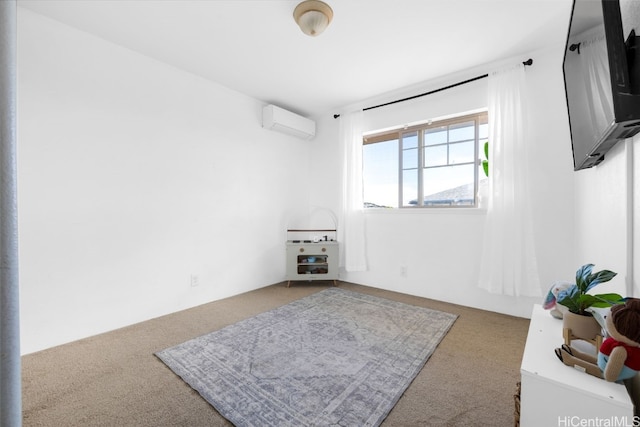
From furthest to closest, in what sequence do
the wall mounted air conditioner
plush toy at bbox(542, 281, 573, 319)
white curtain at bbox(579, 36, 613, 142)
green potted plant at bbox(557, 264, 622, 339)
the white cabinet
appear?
1. the wall mounted air conditioner
2. plush toy at bbox(542, 281, 573, 319)
3. green potted plant at bbox(557, 264, 622, 339)
4. white curtain at bbox(579, 36, 613, 142)
5. the white cabinet

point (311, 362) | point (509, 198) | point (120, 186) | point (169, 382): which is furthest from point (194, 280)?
point (509, 198)

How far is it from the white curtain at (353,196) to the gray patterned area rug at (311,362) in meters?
0.91

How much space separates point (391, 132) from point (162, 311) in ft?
10.6

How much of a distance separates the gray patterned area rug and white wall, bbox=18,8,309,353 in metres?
0.85

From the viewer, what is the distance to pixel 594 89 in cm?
109

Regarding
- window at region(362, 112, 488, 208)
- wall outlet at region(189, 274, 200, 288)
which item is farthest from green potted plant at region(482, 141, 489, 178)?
wall outlet at region(189, 274, 200, 288)

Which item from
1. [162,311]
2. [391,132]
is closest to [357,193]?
[391,132]

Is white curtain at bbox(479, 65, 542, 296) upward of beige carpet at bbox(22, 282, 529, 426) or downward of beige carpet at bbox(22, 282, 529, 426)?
upward

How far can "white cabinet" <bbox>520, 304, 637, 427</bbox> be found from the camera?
2.65 ft

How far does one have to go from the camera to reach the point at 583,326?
42.1 inches

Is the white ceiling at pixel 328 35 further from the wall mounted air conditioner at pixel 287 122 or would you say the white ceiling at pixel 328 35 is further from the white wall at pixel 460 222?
the wall mounted air conditioner at pixel 287 122

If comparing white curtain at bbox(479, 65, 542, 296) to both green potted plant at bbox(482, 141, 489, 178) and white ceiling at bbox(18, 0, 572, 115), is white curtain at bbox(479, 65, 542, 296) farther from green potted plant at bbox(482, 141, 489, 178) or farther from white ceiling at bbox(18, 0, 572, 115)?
white ceiling at bbox(18, 0, 572, 115)

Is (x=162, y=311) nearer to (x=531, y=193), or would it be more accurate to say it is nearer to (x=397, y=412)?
(x=397, y=412)

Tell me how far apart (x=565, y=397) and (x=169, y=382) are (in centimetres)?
186
